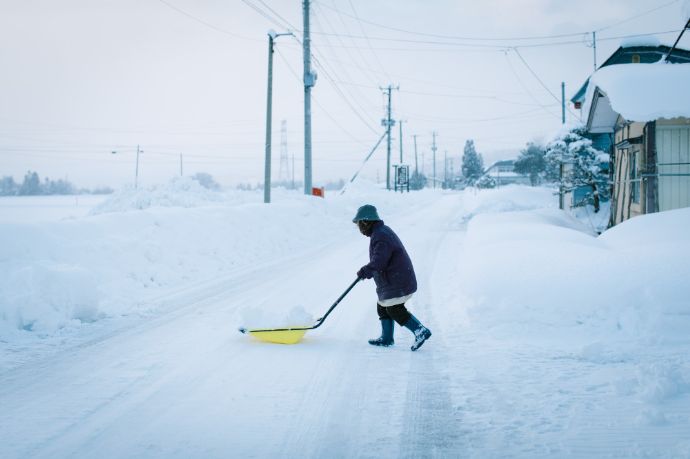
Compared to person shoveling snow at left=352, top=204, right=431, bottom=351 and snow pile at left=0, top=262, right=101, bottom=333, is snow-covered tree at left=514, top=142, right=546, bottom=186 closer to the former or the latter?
person shoveling snow at left=352, top=204, right=431, bottom=351

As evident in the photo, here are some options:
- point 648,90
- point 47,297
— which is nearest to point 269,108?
point 648,90

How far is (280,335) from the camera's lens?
570 centimetres

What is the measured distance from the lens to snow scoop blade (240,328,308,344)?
223 inches

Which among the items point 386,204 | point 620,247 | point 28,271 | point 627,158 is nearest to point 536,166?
point 386,204

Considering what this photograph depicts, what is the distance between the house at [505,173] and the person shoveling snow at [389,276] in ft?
314

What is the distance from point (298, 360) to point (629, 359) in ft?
10.8

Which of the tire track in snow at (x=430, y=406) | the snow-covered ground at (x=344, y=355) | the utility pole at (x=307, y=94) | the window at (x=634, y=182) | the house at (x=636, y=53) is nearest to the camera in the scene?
the tire track in snow at (x=430, y=406)

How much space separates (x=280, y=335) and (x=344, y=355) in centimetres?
83

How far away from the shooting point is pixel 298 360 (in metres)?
5.14

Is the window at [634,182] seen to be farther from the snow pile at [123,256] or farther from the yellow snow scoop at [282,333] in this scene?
the yellow snow scoop at [282,333]

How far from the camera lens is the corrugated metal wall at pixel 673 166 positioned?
12.1m

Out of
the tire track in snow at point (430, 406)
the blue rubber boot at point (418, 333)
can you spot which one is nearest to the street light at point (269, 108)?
the tire track in snow at point (430, 406)

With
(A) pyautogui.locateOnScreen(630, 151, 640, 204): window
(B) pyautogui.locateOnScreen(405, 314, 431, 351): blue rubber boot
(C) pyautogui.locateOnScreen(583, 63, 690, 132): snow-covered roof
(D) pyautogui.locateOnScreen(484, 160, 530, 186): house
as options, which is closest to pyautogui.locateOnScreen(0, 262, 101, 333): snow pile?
(B) pyautogui.locateOnScreen(405, 314, 431, 351): blue rubber boot

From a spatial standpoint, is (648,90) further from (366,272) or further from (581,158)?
(581,158)
